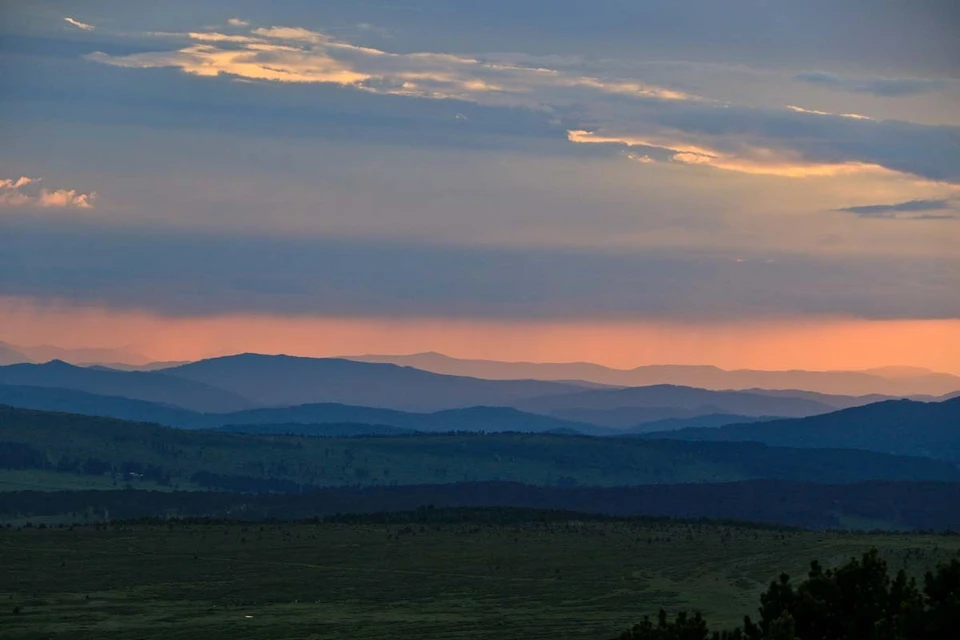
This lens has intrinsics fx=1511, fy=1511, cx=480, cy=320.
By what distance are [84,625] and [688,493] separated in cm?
10476

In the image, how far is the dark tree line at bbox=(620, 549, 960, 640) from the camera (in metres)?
32.4

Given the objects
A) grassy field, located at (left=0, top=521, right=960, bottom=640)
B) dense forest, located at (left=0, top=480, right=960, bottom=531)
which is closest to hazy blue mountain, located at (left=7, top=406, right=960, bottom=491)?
dense forest, located at (left=0, top=480, right=960, bottom=531)

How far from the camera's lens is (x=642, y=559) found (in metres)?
75.7

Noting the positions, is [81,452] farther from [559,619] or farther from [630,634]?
[630,634]

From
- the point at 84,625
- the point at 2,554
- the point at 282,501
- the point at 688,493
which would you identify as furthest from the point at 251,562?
the point at 688,493

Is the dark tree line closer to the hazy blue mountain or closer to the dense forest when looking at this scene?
the dense forest

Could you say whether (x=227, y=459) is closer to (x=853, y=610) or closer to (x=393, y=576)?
(x=393, y=576)

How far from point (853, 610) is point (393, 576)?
1549 inches

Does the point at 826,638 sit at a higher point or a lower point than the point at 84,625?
higher

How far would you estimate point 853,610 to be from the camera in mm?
34312

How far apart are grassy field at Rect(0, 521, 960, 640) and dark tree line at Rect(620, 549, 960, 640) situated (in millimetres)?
21841

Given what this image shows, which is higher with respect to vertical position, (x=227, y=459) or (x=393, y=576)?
(x=227, y=459)

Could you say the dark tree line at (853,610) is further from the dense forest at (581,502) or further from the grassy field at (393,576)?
the dense forest at (581,502)

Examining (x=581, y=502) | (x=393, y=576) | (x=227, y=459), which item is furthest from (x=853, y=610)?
(x=227, y=459)
